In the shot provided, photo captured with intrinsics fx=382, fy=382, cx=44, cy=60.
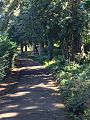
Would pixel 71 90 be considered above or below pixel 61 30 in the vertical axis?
below

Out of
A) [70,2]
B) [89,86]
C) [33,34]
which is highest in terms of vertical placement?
[70,2]

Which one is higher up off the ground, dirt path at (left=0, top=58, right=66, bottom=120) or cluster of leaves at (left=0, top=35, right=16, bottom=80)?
cluster of leaves at (left=0, top=35, right=16, bottom=80)

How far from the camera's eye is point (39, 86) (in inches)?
810

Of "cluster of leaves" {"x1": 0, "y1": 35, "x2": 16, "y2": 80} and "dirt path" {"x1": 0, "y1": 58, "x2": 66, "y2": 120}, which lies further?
"cluster of leaves" {"x1": 0, "y1": 35, "x2": 16, "y2": 80}

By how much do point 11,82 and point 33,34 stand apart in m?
4.62

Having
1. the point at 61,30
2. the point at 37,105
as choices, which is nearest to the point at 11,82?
the point at 61,30

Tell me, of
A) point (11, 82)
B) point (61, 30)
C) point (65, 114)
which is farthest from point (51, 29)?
point (65, 114)

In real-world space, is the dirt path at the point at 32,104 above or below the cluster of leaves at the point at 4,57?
below

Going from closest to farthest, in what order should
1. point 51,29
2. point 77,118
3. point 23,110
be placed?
point 77,118, point 23,110, point 51,29

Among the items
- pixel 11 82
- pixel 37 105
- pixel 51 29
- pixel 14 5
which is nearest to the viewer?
pixel 37 105

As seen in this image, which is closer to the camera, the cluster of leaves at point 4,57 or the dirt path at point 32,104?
the dirt path at point 32,104

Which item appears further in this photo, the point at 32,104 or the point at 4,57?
the point at 4,57

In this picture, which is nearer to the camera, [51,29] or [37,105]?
[37,105]

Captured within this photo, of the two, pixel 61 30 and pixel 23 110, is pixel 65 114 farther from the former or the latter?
pixel 61 30
